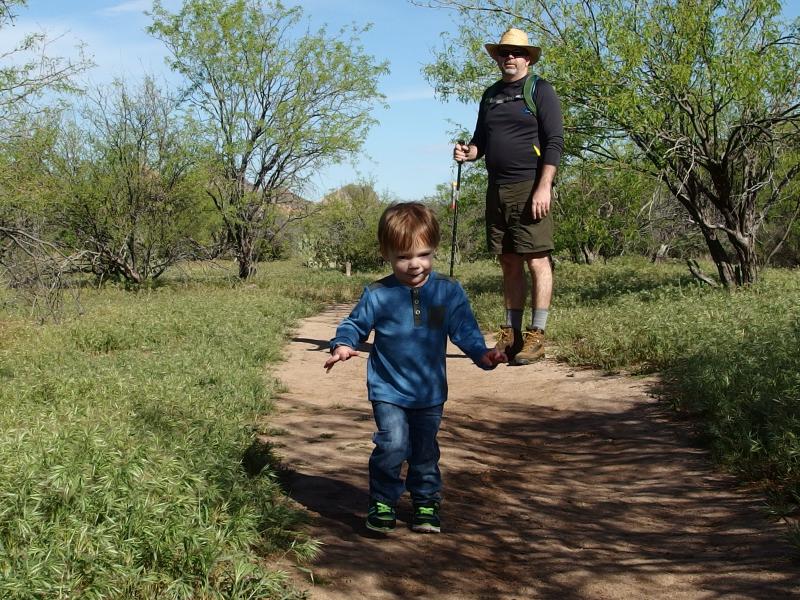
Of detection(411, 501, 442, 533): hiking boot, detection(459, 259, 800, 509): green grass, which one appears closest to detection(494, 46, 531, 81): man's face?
detection(459, 259, 800, 509): green grass

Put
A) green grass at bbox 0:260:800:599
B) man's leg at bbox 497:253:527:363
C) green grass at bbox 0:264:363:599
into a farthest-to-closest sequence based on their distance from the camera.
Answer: man's leg at bbox 497:253:527:363, green grass at bbox 0:260:800:599, green grass at bbox 0:264:363:599

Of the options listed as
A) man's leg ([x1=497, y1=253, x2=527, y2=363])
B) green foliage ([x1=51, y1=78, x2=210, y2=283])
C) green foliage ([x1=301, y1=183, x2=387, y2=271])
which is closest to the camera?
man's leg ([x1=497, y1=253, x2=527, y2=363])

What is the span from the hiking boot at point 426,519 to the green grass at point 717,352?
1.76m

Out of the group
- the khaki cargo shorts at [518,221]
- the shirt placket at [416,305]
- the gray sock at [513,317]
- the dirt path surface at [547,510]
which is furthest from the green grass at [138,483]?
the khaki cargo shorts at [518,221]

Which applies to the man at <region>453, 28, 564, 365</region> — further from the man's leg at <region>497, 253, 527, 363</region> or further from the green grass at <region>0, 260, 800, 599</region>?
the green grass at <region>0, 260, 800, 599</region>

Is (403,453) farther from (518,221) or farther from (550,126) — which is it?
(550,126)

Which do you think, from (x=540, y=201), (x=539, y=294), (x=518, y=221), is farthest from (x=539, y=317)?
(x=540, y=201)

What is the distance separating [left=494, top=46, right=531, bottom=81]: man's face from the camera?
20.2ft

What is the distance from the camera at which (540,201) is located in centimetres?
604

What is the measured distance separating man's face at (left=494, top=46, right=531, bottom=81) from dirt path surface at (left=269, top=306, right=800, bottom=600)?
2.62m

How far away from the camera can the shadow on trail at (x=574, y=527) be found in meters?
3.49

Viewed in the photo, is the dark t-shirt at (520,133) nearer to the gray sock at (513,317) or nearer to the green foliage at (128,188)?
the gray sock at (513,317)

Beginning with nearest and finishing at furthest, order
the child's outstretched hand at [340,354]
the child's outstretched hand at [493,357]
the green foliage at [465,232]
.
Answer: the child's outstretched hand at [340,354], the child's outstretched hand at [493,357], the green foliage at [465,232]

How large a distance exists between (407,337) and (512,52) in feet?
9.99
